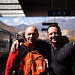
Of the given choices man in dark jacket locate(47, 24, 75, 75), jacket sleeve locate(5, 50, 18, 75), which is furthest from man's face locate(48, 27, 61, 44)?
jacket sleeve locate(5, 50, 18, 75)

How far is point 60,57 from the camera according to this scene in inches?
46.8

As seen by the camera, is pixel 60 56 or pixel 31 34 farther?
pixel 60 56

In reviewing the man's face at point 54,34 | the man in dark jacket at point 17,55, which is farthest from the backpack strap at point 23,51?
the man's face at point 54,34

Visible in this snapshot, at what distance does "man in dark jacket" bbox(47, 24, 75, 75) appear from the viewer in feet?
3.85

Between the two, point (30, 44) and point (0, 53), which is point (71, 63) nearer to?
point (30, 44)

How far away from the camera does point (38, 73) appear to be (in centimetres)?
97

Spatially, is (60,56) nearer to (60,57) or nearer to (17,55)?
(60,57)

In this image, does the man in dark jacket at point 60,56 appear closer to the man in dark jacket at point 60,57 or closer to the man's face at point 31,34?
the man in dark jacket at point 60,57

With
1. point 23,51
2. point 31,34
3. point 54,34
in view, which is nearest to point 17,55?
point 23,51

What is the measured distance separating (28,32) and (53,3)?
1042 cm

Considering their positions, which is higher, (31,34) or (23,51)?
(31,34)

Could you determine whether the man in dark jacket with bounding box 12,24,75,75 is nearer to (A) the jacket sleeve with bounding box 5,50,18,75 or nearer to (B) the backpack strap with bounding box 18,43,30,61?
(B) the backpack strap with bounding box 18,43,30,61

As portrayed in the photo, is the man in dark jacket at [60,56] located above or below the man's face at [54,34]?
below

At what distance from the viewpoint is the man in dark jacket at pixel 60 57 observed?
3.85ft
